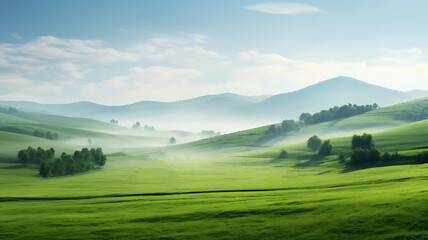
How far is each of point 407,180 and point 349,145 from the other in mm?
75202

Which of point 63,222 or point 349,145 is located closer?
point 63,222

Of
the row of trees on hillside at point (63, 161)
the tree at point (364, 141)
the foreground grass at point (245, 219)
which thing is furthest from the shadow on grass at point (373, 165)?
the row of trees on hillside at point (63, 161)

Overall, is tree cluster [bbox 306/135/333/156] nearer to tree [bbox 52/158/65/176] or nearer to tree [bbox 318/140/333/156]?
tree [bbox 318/140/333/156]

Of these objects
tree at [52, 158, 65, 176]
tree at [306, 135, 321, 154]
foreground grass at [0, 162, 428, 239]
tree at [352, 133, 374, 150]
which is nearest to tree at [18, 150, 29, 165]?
tree at [52, 158, 65, 176]

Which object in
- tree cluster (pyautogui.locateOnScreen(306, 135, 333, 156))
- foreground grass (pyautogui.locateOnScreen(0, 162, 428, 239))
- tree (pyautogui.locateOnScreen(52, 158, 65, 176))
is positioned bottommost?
foreground grass (pyautogui.locateOnScreen(0, 162, 428, 239))

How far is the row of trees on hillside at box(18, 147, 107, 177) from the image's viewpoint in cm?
9216

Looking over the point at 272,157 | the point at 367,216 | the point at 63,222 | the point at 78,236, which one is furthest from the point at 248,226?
the point at 272,157

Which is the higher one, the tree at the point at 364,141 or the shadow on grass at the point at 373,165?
the tree at the point at 364,141

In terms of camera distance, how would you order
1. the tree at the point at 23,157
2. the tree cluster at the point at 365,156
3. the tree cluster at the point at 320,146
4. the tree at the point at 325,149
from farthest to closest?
the tree at the point at 23,157 → the tree cluster at the point at 320,146 → the tree at the point at 325,149 → the tree cluster at the point at 365,156

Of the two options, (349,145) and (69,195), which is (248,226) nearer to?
(69,195)

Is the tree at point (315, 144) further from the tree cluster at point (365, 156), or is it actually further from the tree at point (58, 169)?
the tree at point (58, 169)

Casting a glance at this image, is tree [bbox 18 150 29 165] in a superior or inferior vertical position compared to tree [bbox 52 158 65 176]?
superior

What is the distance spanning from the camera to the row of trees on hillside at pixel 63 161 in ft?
302

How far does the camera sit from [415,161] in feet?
229
